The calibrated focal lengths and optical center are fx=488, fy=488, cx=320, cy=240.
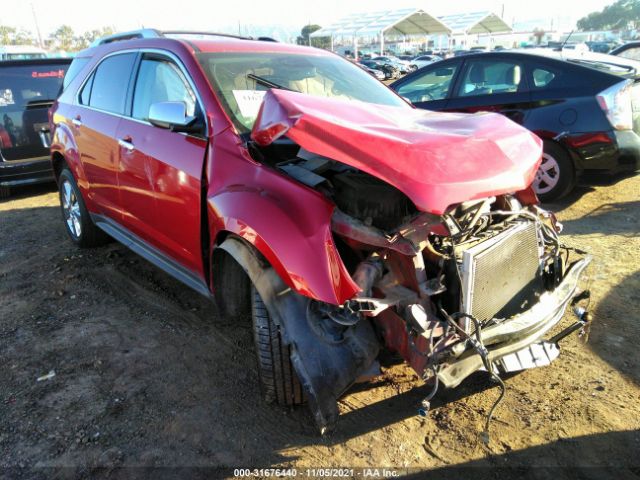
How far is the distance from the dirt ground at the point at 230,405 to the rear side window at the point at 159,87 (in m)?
1.47

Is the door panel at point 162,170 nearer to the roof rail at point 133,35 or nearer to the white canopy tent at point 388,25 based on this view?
the roof rail at point 133,35

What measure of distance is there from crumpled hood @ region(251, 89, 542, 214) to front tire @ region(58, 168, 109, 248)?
2923mm

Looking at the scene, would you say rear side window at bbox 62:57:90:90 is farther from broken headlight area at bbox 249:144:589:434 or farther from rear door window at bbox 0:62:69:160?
broken headlight area at bbox 249:144:589:434

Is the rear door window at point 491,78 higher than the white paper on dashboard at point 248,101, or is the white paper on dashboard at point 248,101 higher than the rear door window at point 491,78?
the white paper on dashboard at point 248,101

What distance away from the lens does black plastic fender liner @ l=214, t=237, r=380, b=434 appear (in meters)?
2.22

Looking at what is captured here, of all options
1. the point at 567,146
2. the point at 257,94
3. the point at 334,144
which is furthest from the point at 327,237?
the point at 567,146

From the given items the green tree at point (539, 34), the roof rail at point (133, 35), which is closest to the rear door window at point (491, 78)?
the roof rail at point (133, 35)

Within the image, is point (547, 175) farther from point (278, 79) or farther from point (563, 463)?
point (563, 463)

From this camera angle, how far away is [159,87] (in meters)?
3.37

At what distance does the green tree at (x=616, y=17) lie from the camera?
264ft

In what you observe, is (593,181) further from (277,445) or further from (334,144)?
(277,445)

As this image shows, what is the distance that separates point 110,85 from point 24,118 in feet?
11.9

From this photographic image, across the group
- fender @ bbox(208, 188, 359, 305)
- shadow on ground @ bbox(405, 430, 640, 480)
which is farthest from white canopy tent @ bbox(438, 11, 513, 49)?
shadow on ground @ bbox(405, 430, 640, 480)

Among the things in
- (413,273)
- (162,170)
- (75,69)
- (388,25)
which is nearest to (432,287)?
(413,273)
